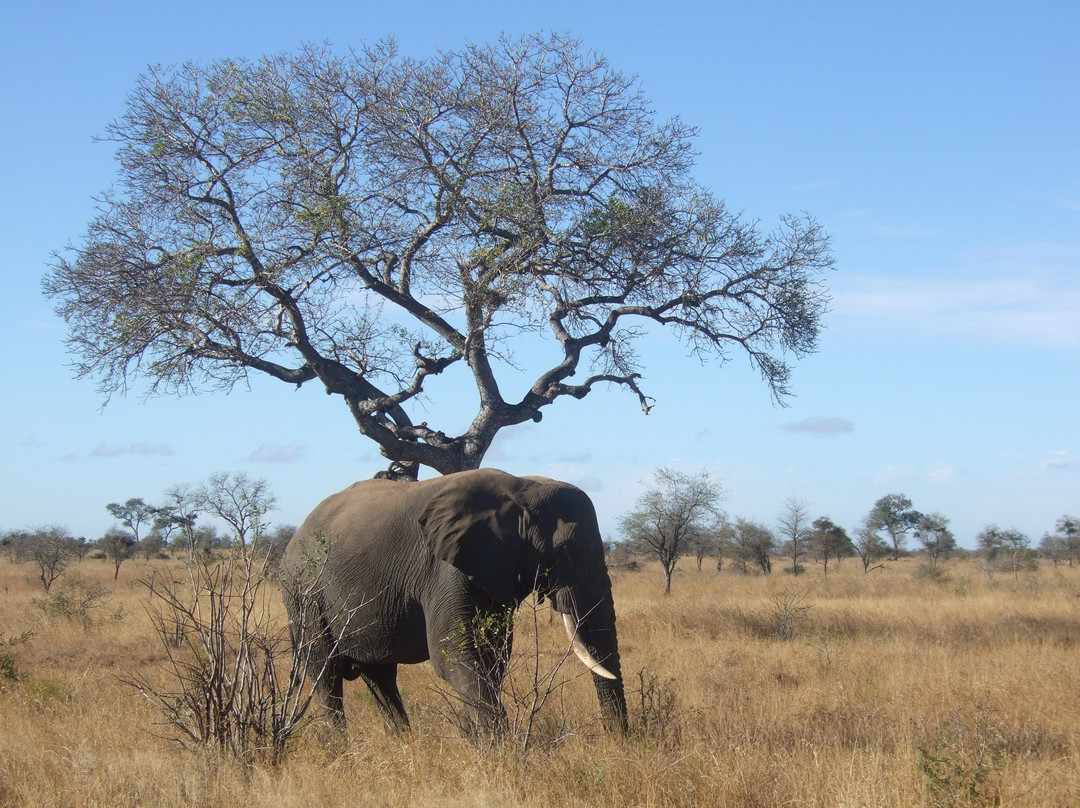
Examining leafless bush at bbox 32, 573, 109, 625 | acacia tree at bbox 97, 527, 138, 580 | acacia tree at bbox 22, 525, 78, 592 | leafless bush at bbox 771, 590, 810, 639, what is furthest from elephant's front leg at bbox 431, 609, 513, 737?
acacia tree at bbox 97, 527, 138, 580

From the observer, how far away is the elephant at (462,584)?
7734 mm

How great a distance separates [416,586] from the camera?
8641mm

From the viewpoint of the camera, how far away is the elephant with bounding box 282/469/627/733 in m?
7.73

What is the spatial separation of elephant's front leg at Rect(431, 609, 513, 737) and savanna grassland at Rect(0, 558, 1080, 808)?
0.86 ft

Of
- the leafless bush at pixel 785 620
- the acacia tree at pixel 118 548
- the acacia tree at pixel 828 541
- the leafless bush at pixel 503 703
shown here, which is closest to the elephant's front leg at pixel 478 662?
the leafless bush at pixel 503 703

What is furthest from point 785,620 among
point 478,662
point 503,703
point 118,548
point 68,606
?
point 118,548

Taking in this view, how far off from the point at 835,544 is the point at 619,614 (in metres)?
30.3

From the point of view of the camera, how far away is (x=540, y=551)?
809 cm

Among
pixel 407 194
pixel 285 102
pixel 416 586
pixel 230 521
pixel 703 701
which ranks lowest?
pixel 703 701

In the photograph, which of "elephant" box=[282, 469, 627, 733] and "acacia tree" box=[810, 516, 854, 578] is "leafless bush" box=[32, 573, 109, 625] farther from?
"acacia tree" box=[810, 516, 854, 578]

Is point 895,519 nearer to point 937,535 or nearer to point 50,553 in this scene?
point 937,535

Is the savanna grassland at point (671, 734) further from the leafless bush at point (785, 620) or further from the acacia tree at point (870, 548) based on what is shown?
the acacia tree at point (870, 548)

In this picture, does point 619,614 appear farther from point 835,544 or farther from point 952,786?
point 835,544

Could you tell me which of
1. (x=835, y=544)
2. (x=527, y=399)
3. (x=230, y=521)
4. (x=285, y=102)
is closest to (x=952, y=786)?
(x=230, y=521)
